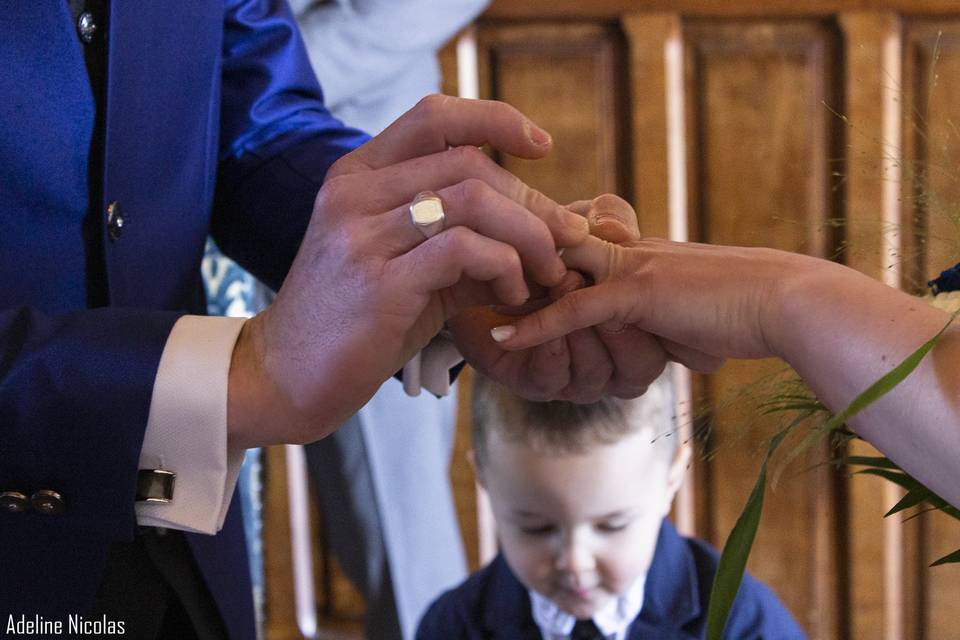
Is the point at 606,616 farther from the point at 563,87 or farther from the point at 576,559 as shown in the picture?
the point at 563,87

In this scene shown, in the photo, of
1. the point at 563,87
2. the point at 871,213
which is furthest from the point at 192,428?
the point at 871,213

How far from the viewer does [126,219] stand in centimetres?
108

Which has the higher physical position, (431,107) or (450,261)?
(431,107)

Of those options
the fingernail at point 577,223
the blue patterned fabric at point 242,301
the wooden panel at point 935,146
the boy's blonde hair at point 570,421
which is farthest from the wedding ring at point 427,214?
the wooden panel at point 935,146

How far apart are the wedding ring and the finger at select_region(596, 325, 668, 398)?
9.0 inches

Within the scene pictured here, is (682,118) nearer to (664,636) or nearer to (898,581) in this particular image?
(898,581)

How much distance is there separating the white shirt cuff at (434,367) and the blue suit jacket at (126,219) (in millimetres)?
165

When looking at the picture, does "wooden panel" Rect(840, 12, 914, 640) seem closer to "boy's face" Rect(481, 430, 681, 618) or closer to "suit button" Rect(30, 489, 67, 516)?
"boy's face" Rect(481, 430, 681, 618)

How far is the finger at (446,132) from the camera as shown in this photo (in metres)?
0.93

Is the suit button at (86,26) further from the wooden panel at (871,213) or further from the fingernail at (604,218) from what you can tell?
the wooden panel at (871,213)

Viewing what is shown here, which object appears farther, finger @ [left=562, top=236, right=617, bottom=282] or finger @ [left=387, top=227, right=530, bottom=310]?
finger @ [left=562, top=236, right=617, bottom=282]

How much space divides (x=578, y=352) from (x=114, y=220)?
42 cm

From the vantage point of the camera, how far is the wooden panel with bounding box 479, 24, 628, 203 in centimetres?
265

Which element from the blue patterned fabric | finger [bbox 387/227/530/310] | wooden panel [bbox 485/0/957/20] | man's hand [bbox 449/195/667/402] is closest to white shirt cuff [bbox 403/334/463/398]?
man's hand [bbox 449/195/667/402]
